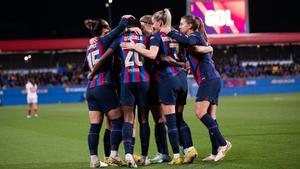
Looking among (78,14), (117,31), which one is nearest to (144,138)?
(117,31)

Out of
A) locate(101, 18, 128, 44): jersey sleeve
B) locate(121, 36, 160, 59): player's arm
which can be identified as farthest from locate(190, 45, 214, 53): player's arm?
locate(101, 18, 128, 44): jersey sleeve

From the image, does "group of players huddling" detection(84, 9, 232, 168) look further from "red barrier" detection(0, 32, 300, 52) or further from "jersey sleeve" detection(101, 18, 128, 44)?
"red barrier" detection(0, 32, 300, 52)

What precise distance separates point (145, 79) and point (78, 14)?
1991 inches

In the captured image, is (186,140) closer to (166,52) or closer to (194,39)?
(166,52)

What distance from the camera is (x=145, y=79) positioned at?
337 inches

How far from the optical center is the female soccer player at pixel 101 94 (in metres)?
8.58

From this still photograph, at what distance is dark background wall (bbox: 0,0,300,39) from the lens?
56.7m

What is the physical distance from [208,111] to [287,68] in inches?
1537

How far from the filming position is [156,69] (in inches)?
347

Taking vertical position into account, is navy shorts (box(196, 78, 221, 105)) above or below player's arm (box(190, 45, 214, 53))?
below

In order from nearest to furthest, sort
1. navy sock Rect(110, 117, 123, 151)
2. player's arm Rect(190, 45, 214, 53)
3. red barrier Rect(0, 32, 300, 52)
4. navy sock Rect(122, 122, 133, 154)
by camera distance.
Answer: navy sock Rect(122, 122, 133, 154) → navy sock Rect(110, 117, 123, 151) → player's arm Rect(190, 45, 214, 53) → red barrier Rect(0, 32, 300, 52)

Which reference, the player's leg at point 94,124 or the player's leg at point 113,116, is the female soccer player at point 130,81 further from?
the player's leg at point 94,124

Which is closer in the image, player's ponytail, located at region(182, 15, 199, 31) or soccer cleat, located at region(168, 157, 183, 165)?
soccer cleat, located at region(168, 157, 183, 165)

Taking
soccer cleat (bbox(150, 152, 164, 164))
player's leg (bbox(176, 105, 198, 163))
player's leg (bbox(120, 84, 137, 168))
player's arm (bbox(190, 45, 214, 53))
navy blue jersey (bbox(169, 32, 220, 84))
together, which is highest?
player's arm (bbox(190, 45, 214, 53))
